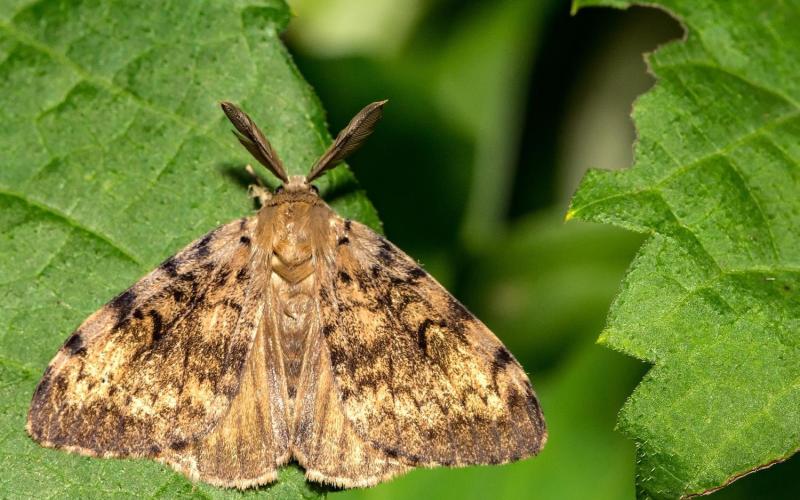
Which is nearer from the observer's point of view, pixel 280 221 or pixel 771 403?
pixel 771 403

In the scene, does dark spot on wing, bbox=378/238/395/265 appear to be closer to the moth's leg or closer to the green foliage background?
the green foliage background

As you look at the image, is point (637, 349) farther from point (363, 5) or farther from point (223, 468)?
point (363, 5)

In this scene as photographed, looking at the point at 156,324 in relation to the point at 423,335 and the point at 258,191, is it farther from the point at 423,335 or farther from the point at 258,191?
the point at 423,335

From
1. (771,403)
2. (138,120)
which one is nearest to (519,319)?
(771,403)

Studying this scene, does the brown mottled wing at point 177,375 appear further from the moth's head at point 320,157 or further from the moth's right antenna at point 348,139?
the moth's right antenna at point 348,139

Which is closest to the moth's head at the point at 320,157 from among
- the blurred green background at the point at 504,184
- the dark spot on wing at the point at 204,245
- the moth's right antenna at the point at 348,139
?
the moth's right antenna at the point at 348,139

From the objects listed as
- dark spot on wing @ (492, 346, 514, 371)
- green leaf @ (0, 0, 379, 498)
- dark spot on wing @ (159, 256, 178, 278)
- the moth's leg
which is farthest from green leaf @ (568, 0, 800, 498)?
dark spot on wing @ (159, 256, 178, 278)
